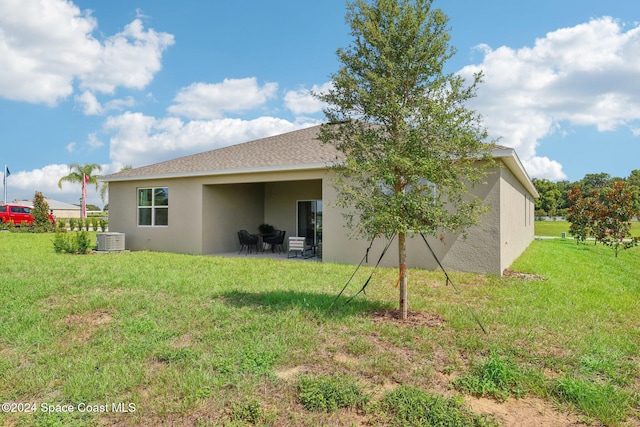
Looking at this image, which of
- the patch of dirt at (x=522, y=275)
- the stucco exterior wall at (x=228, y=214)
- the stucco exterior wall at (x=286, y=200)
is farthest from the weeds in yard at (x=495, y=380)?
the stucco exterior wall at (x=228, y=214)

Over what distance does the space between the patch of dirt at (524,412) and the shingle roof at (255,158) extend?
873cm

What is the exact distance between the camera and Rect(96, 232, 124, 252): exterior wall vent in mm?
14604

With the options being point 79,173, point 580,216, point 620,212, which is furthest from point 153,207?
A: point 79,173

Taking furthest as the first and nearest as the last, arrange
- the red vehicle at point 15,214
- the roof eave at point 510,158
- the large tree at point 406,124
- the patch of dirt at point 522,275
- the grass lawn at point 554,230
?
the grass lawn at point 554,230 < the red vehicle at point 15,214 < the patch of dirt at point 522,275 < the roof eave at point 510,158 < the large tree at point 406,124

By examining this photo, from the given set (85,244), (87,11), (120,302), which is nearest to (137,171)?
(85,244)

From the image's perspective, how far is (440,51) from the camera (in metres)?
5.69

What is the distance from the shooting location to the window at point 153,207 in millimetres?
15539

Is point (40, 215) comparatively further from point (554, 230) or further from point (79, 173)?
point (554, 230)

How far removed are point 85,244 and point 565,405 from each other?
48.9ft

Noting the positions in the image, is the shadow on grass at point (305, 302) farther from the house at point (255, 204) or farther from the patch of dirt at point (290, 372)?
the house at point (255, 204)

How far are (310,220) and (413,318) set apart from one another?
411 inches

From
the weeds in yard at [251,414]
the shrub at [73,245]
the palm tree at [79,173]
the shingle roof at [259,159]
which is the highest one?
the palm tree at [79,173]

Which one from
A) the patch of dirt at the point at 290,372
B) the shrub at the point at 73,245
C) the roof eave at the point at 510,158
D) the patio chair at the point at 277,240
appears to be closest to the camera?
the patch of dirt at the point at 290,372

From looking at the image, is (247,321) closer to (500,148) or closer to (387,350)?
(387,350)
